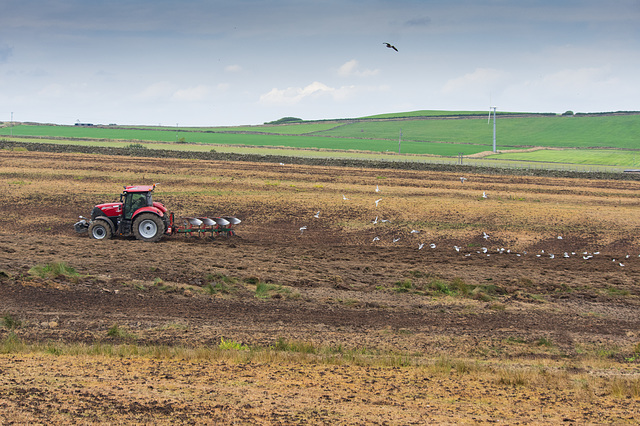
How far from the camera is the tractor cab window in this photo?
26297 millimetres

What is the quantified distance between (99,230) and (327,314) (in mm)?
13202

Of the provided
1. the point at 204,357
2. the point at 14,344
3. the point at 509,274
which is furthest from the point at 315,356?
the point at 509,274

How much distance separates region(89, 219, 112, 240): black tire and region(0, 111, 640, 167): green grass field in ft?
249

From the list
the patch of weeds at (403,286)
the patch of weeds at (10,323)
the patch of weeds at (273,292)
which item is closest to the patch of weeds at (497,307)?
the patch of weeds at (403,286)

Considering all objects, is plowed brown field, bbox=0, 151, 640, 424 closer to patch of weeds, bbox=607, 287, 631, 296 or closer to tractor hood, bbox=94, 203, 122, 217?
patch of weeds, bbox=607, 287, 631, 296

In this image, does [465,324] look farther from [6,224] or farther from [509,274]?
[6,224]

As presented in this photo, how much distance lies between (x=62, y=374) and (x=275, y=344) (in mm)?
5046

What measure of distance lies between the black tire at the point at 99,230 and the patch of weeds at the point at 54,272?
19.2 feet

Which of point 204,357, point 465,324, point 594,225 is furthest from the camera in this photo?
point 594,225

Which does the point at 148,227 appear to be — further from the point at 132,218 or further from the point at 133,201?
the point at 133,201

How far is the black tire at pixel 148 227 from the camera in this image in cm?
2595

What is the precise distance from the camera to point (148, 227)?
85.6 feet

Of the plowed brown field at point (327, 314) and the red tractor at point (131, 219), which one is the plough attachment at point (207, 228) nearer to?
the plowed brown field at point (327, 314)

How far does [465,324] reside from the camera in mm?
17641
